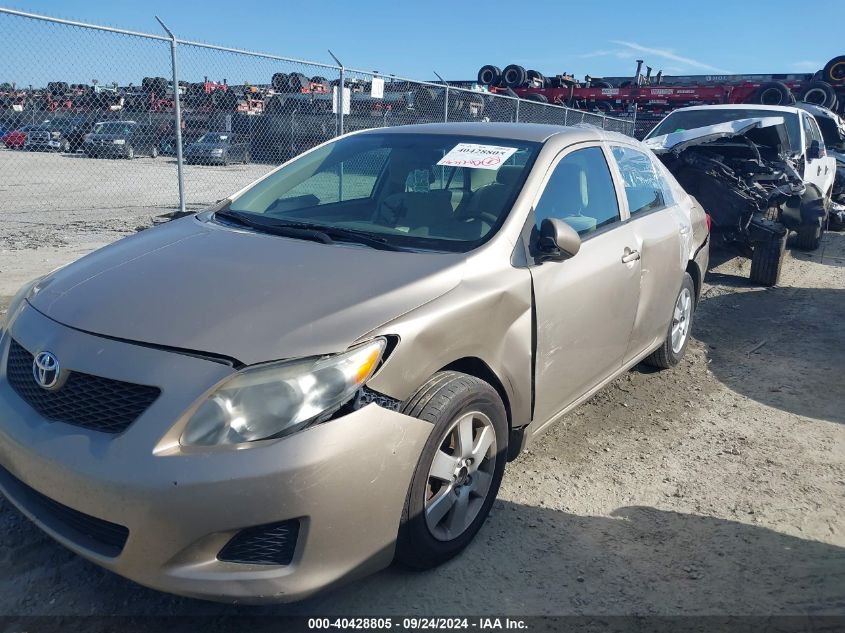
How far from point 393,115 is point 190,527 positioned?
35.1ft

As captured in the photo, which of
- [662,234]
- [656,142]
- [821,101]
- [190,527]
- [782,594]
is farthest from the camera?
[821,101]

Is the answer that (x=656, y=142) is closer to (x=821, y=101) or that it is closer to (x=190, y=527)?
(x=190, y=527)

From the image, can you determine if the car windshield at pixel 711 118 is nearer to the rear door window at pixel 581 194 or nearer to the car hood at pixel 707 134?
the car hood at pixel 707 134

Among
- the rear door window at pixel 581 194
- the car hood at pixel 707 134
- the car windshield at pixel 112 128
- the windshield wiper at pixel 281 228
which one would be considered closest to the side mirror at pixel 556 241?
the rear door window at pixel 581 194

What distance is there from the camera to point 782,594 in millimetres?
2551

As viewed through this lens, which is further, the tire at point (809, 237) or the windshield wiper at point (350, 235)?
the tire at point (809, 237)

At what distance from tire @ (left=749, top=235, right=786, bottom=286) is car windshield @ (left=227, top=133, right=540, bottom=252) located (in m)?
5.20

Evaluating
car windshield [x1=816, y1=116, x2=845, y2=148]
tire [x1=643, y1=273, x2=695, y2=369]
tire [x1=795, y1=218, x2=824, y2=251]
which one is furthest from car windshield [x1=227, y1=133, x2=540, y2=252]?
car windshield [x1=816, y1=116, x2=845, y2=148]

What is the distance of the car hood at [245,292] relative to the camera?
218 centimetres

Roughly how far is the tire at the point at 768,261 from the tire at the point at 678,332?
122 inches

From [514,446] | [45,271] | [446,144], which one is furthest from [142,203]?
[514,446]

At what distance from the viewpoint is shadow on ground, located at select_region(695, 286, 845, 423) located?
4.55 metres

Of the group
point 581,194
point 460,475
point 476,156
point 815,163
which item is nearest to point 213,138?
point 815,163

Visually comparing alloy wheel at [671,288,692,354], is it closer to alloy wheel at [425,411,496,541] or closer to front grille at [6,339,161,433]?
alloy wheel at [425,411,496,541]
